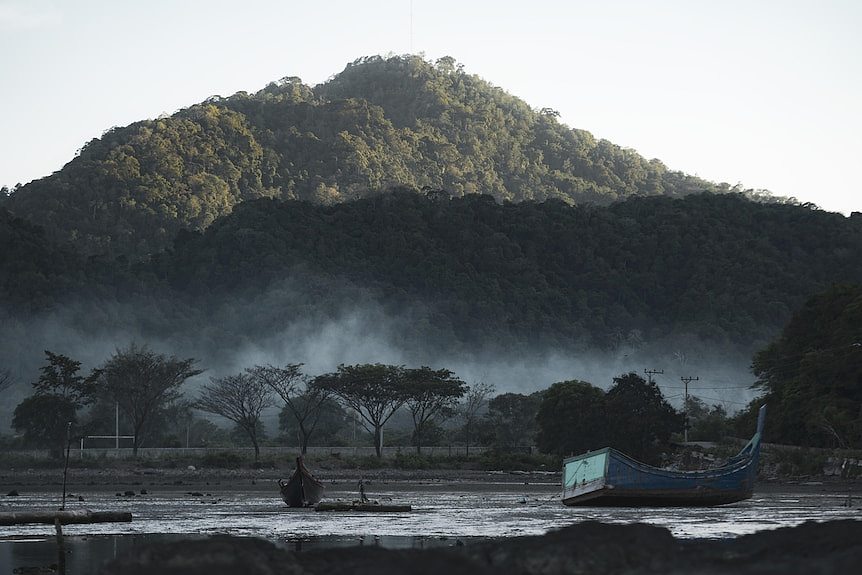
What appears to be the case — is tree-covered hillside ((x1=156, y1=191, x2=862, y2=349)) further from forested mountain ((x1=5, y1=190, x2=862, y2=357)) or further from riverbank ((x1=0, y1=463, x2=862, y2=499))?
riverbank ((x1=0, y1=463, x2=862, y2=499))

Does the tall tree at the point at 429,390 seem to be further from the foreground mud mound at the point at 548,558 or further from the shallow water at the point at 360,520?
the foreground mud mound at the point at 548,558

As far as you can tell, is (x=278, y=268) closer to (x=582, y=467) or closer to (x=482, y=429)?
(x=482, y=429)

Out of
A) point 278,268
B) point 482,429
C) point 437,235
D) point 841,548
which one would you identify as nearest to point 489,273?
point 437,235

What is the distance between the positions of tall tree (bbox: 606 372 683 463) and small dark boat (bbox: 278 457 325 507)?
3602 cm

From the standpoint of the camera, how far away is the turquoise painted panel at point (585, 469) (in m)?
47.5

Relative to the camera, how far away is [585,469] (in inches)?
1903

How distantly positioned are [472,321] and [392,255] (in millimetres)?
17682

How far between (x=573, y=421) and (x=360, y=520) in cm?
4819

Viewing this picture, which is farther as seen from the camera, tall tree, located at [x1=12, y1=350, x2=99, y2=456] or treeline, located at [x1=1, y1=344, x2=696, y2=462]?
tall tree, located at [x1=12, y1=350, x2=99, y2=456]

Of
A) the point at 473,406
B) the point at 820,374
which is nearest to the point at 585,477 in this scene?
the point at 820,374

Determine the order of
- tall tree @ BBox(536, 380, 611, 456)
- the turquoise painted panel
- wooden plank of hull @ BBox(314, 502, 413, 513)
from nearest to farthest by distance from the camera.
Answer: wooden plank of hull @ BBox(314, 502, 413, 513) < the turquoise painted panel < tall tree @ BBox(536, 380, 611, 456)

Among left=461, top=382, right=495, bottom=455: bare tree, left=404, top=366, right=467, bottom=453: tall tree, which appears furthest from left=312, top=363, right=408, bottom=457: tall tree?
left=461, top=382, right=495, bottom=455: bare tree

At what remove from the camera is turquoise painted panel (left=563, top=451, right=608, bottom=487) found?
4747 cm

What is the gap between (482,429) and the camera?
4291 inches
